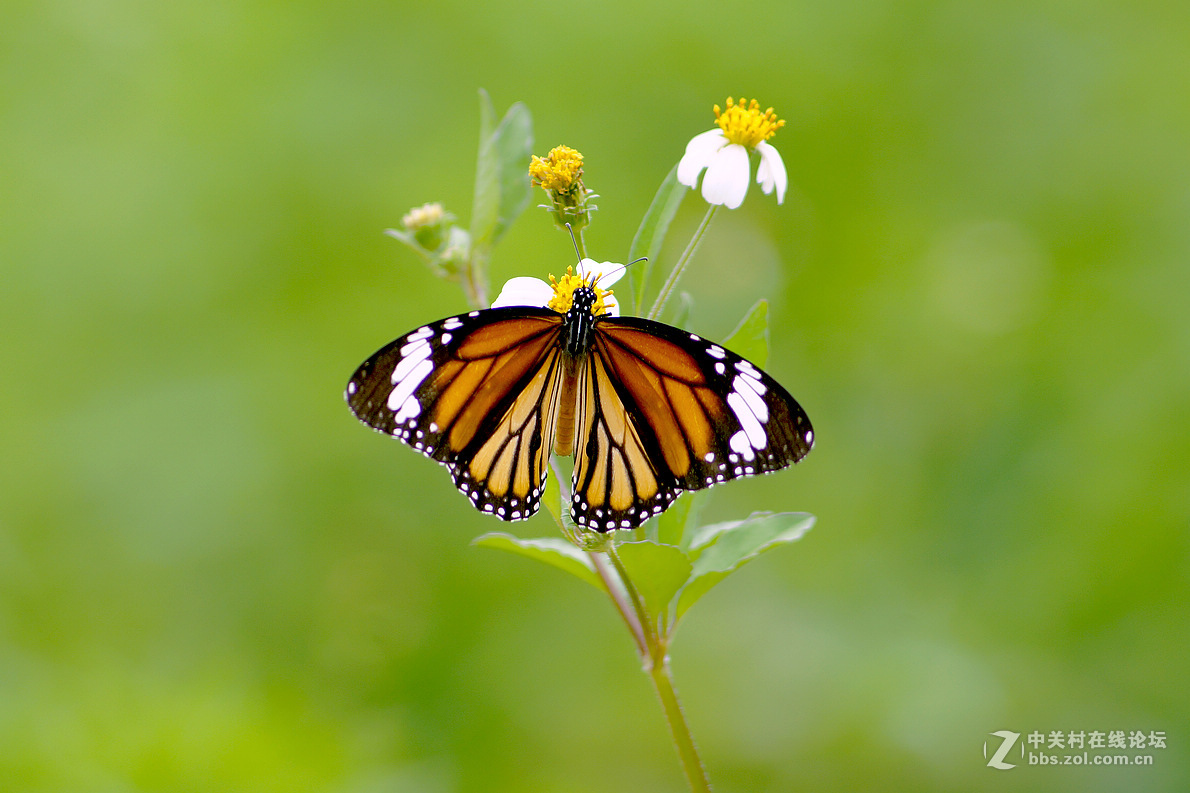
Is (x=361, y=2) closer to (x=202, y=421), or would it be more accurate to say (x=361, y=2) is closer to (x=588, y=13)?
(x=588, y=13)

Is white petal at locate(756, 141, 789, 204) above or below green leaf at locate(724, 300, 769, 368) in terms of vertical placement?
above

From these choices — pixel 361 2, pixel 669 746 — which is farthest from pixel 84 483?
pixel 361 2

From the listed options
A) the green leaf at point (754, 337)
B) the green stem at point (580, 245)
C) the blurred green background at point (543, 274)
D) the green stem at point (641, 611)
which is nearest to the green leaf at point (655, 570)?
the green stem at point (641, 611)

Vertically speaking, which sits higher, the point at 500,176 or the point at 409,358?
the point at 500,176

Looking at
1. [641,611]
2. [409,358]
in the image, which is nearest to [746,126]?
[409,358]

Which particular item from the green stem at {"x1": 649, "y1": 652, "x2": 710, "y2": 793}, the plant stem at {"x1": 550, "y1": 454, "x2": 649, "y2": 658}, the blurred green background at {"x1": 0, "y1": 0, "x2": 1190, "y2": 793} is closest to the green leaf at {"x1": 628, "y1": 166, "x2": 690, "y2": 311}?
the plant stem at {"x1": 550, "y1": 454, "x2": 649, "y2": 658}

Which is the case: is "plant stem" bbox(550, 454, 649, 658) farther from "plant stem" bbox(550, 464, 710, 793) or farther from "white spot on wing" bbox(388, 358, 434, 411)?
"white spot on wing" bbox(388, 358, 434, 411)

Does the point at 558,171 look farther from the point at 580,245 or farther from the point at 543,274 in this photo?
the point at 543,274
